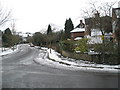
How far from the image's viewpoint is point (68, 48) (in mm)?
27812

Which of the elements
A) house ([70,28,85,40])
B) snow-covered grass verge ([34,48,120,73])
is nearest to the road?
snow-covered grass verge ([34,48,120,73])

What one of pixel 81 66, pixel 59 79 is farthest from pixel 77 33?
pixel 59 79

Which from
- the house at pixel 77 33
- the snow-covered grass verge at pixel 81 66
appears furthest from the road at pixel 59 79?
the house at pixel 77 33

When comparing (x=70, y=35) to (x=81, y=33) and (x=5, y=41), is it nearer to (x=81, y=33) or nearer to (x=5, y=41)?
(x=81, y=33)

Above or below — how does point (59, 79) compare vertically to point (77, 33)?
below

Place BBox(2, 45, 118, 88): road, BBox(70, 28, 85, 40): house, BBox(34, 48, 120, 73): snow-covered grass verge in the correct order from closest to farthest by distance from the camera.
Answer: BBox(2, 45, 118, 88): road < BBox(34, 48, 120, 73): snow-covered grass verge < BBox(70, 28, 85, 40): house

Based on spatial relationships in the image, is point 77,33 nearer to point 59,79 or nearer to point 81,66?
point 81,66

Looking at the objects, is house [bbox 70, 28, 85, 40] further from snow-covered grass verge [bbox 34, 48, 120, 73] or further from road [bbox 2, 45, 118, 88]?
road [bbox 2, 45, 118, 88]

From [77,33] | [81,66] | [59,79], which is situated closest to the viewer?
[59,79]

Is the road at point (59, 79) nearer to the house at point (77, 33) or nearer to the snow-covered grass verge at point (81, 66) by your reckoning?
the snow-covered grass verge at point (81, 66)

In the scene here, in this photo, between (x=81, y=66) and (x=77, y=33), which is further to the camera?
(x=77, y=33)

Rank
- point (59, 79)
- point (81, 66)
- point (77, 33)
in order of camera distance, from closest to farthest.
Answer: point (59, 79) → point (81, 66) → point (77, 33)

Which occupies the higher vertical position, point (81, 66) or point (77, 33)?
point (77, 33)

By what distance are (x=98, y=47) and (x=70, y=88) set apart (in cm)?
1088
